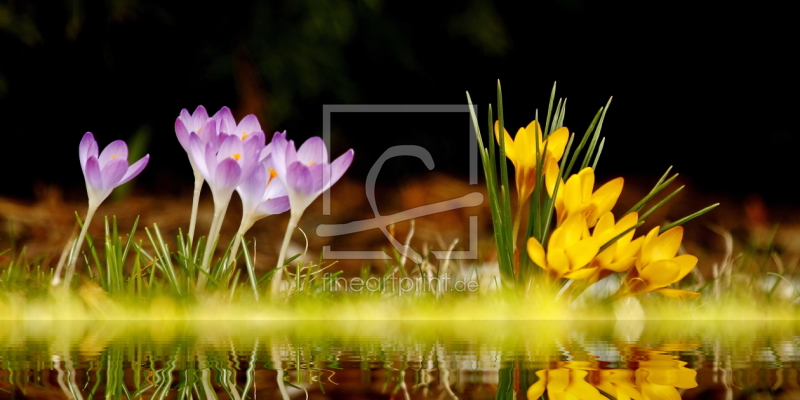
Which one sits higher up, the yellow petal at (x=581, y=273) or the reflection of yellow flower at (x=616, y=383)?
the yellow petal at (x=581, y=273)

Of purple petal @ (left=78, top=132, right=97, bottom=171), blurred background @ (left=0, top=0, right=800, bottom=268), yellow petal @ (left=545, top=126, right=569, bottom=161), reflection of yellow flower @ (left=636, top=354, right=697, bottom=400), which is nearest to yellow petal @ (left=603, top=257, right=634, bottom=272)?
yellow petal @ (left=545, top=126, right=569, bottom=161)

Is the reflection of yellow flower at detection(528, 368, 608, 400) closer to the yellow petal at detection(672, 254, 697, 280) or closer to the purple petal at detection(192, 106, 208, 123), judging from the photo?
the yellow petal at detection(672, 254, 697, 280)

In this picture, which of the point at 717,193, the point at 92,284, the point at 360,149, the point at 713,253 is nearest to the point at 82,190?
the point at 360,149

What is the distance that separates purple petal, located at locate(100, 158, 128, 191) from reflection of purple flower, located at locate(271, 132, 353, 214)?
0.94ft

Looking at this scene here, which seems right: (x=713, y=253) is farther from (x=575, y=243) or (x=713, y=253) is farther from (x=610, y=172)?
(x=575, y=243)

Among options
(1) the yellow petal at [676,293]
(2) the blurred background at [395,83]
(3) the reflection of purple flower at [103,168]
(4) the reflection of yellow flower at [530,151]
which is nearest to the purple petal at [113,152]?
(3) the reflection of purple flower at [103,168]

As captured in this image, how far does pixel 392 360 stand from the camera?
96cm

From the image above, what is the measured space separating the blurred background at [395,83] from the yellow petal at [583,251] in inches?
70.4

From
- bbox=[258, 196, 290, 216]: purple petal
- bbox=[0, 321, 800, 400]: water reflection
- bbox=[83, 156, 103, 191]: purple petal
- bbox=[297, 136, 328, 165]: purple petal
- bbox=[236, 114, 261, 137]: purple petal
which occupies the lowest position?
bbox=[0, 321, 800, 400]: water reflection

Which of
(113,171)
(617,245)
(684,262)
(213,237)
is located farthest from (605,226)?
(113,171)

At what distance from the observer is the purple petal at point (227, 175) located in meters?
1.43

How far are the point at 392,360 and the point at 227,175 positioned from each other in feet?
2.03

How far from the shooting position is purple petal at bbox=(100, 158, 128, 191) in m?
1.51

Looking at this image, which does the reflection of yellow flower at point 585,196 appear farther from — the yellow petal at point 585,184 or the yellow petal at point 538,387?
the yellow petal at point 538,387
